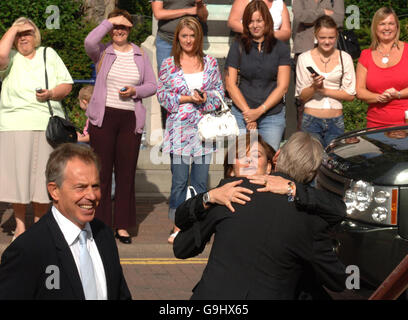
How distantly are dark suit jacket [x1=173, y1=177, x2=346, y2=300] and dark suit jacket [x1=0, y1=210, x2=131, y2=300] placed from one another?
0.56 meters

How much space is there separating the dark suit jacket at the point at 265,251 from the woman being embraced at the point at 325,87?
4.88m

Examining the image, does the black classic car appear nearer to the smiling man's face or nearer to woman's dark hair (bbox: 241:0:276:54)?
woman's dark hair (bbox: 241:0:276:54)

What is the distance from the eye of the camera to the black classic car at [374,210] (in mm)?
6184

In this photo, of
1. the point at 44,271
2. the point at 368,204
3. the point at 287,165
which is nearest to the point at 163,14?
the point at 368,204

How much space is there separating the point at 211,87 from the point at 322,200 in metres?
4.61

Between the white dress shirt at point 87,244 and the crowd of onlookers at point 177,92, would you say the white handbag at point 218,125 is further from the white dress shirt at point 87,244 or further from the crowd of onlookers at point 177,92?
the white dress shirt at point 87,244

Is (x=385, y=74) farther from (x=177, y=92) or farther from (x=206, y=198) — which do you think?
(x=206, y=198)

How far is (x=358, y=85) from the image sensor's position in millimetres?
9242

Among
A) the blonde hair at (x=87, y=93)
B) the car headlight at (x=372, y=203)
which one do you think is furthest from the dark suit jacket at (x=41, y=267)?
the blonde hair at (x=87, y=93)

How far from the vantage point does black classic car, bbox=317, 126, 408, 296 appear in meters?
6.18

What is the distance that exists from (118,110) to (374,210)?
3286 mm

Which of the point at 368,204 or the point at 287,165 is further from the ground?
the point at 287,165
